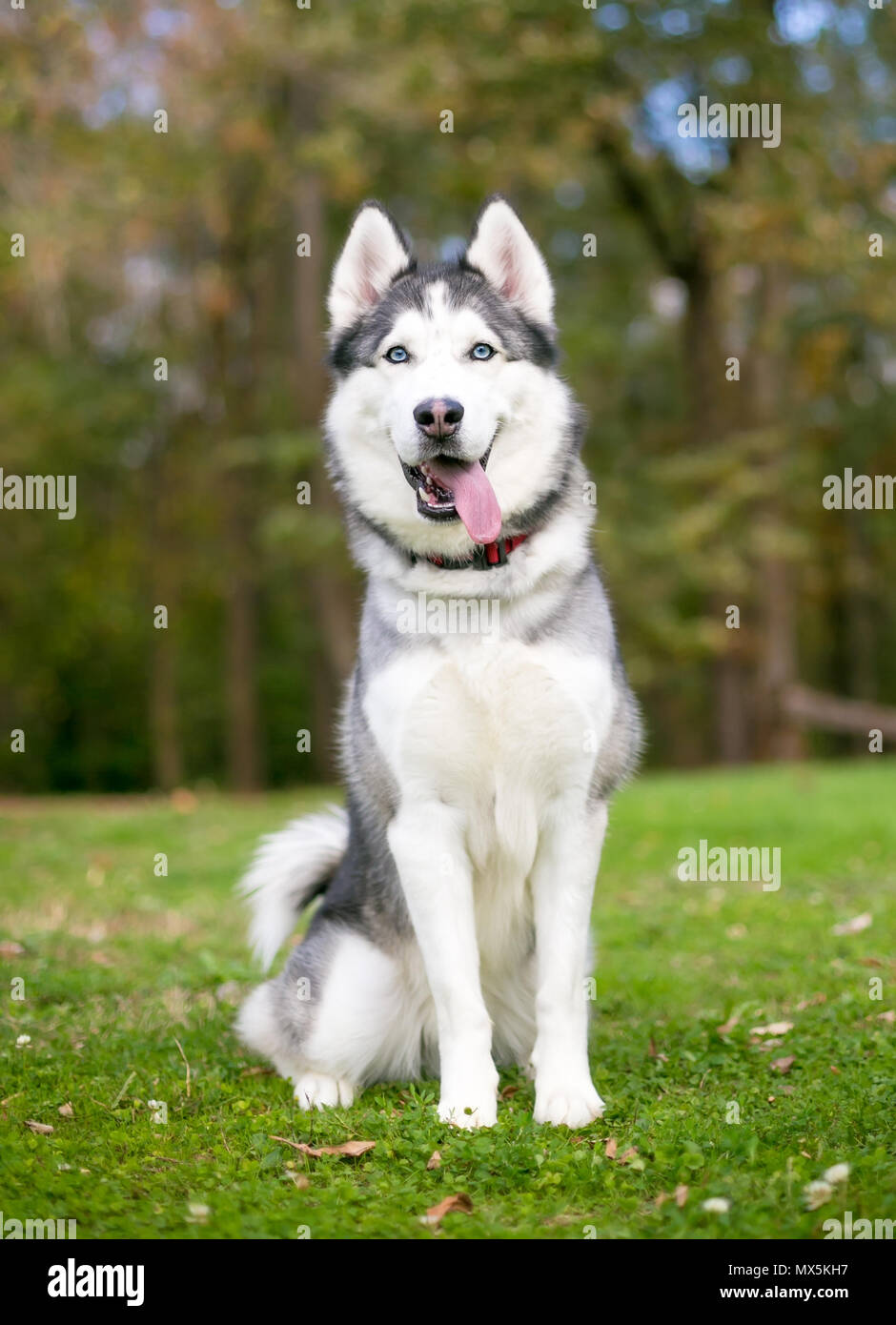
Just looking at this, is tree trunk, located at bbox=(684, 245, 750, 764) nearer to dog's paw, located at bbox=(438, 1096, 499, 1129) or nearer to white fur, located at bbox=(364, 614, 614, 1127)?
white fur, located at bbox=(364, 614, 614, 1127)

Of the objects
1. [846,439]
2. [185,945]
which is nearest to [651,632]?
[846,439]

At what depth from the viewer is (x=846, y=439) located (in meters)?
23.6

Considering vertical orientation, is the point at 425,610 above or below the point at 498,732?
above

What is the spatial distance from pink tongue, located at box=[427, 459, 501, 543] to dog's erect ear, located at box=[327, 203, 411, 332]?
0.71 metres

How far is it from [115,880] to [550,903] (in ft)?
17.6

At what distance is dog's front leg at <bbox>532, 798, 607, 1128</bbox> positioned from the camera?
389cm

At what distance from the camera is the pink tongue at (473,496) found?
3912 millimetres

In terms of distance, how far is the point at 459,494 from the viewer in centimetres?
394

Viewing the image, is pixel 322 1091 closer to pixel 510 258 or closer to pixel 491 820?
pixel 491 820

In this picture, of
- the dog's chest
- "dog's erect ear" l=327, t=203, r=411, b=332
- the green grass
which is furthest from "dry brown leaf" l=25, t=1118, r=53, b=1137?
"dog's erect ear" l=327, t=203, r=411, b=332

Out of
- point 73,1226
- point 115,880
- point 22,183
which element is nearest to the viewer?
point 73,1226

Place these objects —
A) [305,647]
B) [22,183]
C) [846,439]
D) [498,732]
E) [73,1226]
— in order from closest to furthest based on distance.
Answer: [73,1226] < [498,732] < [22,183] < [846,439] < [305,647]

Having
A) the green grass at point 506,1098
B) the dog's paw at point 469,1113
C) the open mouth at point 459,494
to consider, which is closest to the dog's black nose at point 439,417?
the open mouth at point 459,494
